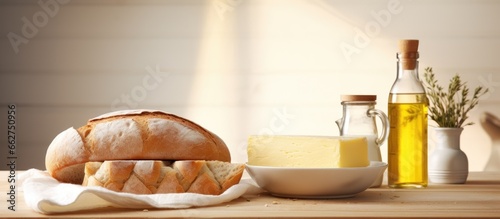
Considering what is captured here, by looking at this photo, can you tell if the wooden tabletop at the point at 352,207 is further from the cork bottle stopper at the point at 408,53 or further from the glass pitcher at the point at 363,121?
the cork bottle stopper at the point at 408,53

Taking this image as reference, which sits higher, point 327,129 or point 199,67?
point 199,67

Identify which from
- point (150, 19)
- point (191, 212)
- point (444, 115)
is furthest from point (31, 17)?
point (191, 212)

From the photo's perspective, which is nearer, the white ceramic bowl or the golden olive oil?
the white ceramic bowl

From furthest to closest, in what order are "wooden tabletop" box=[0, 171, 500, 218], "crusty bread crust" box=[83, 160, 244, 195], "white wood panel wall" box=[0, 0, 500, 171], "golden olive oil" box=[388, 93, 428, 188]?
"white wood panel wall" box=[0, 0, 500, 171], "golden olive oil" box=[388, 93, 428, 188], "crusty bread crust" box=[83, 160, 244, 195], "wooden tabletop" box=[0, 171, 500, 218]

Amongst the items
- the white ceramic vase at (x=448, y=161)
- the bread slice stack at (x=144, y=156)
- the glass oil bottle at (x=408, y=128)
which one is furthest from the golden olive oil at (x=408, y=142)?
the bread slice stack at (x=144, y=156)

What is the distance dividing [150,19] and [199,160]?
218cm

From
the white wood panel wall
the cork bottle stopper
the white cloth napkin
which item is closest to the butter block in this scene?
the white cloth napkin

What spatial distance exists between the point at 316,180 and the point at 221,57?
2160mm

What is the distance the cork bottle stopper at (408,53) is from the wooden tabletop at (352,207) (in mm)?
256

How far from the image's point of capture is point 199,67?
3.24 meters

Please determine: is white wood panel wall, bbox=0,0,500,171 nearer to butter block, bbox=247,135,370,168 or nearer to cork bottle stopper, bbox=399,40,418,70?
cork bottle stopper, bbox=399,40,418,70

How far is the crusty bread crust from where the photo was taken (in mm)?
1092

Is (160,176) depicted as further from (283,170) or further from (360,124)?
(360,124)

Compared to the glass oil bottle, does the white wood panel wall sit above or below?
above
